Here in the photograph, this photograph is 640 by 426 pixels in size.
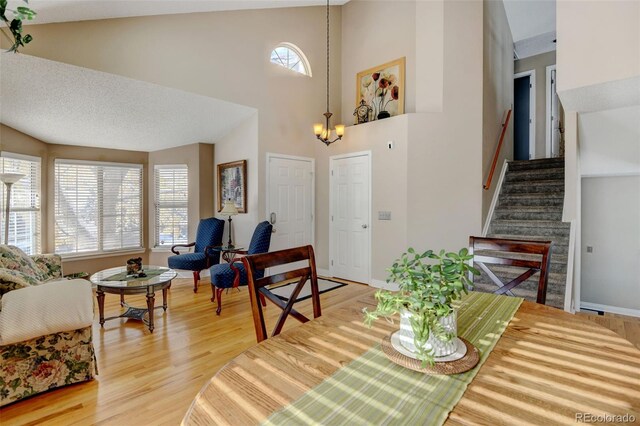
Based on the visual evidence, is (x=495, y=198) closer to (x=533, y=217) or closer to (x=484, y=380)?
(x=533, y=217)

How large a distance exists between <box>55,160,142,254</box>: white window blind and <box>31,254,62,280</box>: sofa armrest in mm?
1685

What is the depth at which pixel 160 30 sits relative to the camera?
11.8ft

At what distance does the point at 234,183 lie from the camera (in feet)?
16.3

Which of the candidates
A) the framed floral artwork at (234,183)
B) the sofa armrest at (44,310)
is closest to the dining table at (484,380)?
the sofa armrest at (44,310)

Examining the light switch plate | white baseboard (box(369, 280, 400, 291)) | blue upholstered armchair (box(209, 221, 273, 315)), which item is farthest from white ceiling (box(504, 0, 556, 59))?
blue upholstered armchair (box(209, 221, 273, 315))

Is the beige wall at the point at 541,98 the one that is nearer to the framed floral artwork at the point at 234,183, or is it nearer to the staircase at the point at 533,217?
the staircase at the point at 533,217

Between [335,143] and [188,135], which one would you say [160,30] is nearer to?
[188,135]

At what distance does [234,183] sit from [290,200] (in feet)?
2.96

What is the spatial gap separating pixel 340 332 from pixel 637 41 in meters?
3.16

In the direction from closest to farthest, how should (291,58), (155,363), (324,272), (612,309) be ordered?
(155,363)
(612,309)
(291,58)
(324,272)

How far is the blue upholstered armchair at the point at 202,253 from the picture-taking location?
4438 millimetres

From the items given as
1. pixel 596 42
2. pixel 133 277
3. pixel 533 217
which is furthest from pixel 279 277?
pixel 533 217

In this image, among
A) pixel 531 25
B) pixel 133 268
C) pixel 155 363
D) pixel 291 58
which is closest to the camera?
pixel 155 363

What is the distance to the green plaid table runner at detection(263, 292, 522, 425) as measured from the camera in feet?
2.39
